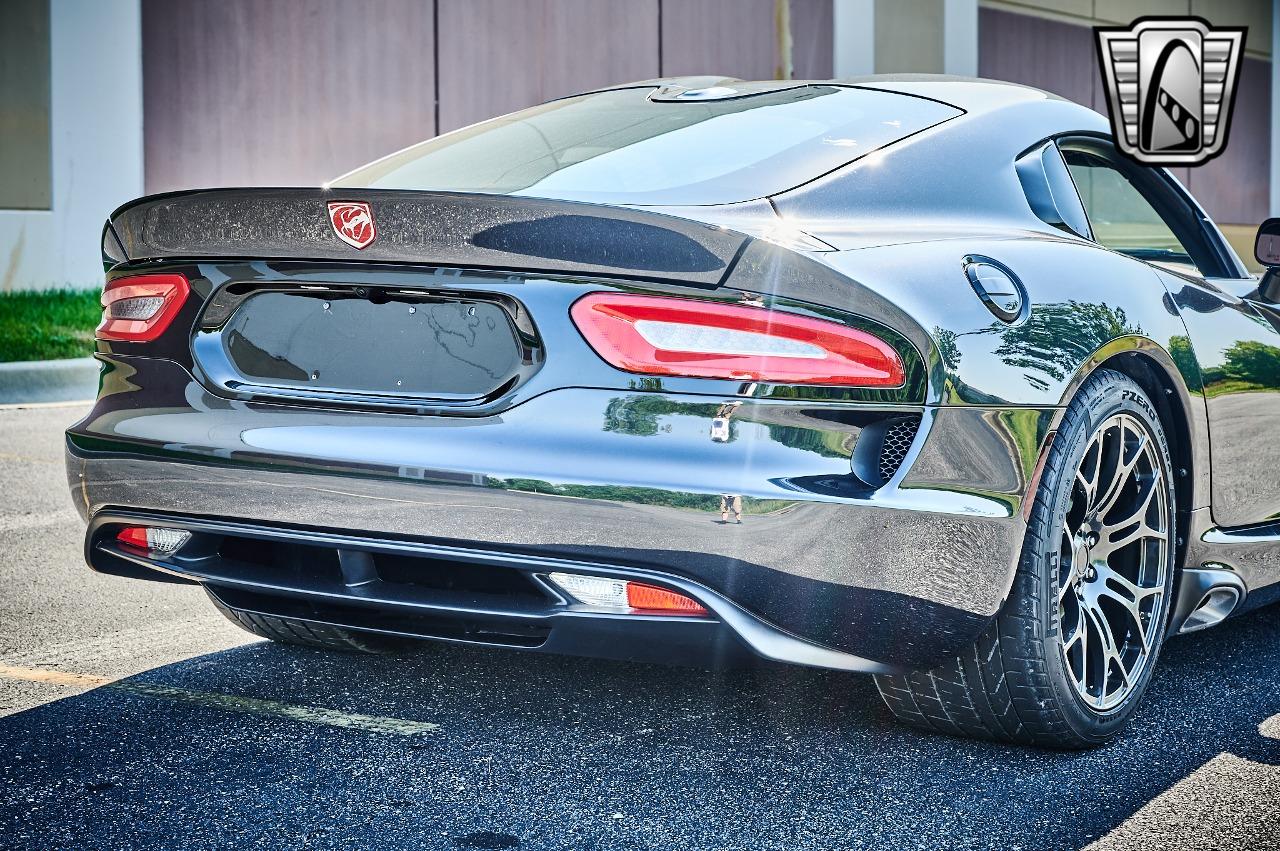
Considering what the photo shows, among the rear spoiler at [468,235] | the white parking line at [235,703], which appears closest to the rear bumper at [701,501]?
the rear spoiler at [468,235]

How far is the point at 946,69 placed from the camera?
1997cm

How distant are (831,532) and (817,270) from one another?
17.0 inches

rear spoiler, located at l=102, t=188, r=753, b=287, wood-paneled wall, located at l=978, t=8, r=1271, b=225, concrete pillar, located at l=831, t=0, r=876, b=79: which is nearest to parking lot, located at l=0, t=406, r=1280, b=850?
rear spoiler, located at l=102, t=188, r=753, b=287

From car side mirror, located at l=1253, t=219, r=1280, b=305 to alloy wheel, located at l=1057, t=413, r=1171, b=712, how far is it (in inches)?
34.1

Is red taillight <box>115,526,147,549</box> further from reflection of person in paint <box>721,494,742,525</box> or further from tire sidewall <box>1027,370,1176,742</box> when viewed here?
tire sidewall <box>1027,370,1176,742</box>

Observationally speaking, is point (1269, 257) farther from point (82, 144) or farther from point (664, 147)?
point (82, 144)

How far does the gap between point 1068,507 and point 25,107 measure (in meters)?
11.2

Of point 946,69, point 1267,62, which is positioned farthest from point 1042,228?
point 1267,62

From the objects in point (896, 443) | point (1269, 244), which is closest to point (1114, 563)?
point (896, 443)

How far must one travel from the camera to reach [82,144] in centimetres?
1259

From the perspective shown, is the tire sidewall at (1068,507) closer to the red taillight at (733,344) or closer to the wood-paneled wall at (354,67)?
the red taillight at (733,344)

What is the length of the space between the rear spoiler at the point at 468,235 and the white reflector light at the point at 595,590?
52 cm

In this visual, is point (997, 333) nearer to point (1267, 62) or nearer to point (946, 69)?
point (946, 69)

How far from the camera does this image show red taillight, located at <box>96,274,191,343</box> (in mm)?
2963
